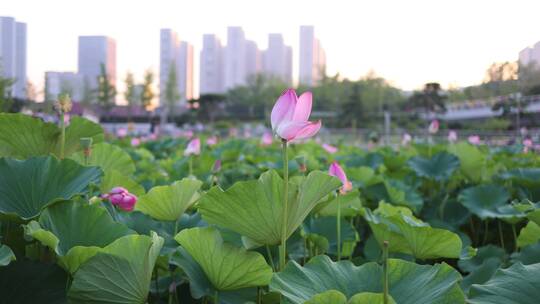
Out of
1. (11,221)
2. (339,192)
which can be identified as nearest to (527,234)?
(339,192)

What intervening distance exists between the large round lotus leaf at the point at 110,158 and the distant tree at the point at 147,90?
87.3 ft

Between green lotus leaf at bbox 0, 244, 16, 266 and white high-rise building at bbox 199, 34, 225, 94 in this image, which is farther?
white high-rise building at bbox 199, 34, 225, 94

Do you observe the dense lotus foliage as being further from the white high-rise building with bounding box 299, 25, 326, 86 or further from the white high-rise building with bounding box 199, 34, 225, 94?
the white high-rise building with bounding box 199, 34, 225, 94

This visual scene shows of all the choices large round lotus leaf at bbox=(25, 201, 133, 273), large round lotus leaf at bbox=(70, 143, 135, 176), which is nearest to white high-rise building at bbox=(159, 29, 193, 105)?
large round lotus leaf at bbox=(70, 143, 135, 176)

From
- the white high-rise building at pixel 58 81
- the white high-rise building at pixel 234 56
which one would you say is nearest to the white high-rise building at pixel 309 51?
the white high-rise building at pixel 234 56

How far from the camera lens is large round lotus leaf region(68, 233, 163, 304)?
1.81ft

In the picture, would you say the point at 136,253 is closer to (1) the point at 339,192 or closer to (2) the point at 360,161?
(1) the point at 339,192

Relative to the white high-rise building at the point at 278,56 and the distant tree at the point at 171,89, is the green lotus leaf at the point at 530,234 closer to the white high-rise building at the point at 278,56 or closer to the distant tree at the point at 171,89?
the distant tree at the point at 171,89

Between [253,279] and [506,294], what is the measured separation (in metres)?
0.28

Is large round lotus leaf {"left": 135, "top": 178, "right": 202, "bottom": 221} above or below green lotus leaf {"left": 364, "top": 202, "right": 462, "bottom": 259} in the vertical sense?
above

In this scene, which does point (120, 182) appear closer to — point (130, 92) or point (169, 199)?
point (169, 199)

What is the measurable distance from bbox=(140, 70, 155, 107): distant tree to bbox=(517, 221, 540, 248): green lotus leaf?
26.9m

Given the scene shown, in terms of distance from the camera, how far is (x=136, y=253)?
1.87 feet

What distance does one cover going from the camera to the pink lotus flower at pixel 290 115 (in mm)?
609
